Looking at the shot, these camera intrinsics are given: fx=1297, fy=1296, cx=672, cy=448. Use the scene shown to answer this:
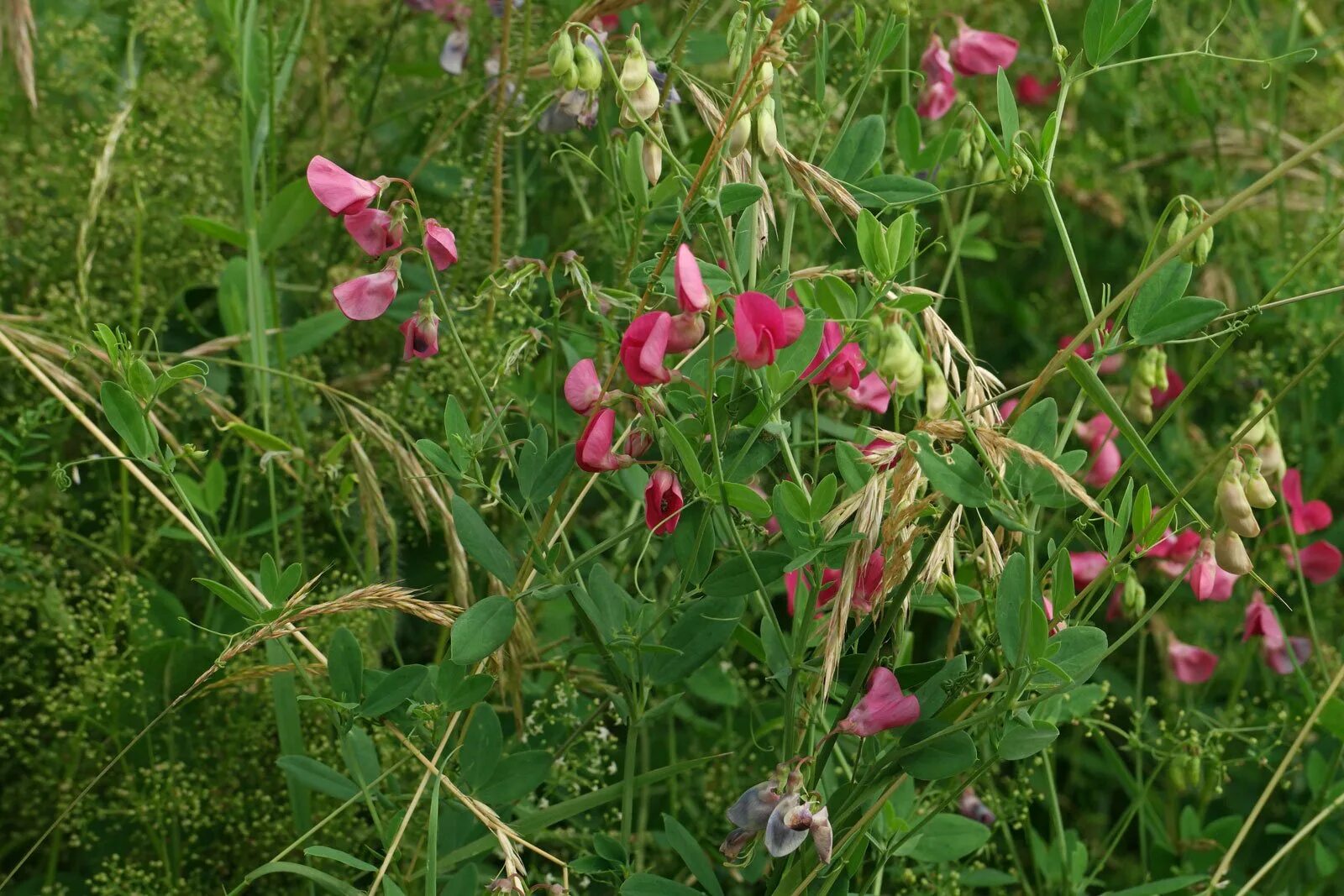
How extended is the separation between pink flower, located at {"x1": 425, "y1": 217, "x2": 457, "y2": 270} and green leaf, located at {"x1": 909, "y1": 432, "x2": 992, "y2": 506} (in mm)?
423

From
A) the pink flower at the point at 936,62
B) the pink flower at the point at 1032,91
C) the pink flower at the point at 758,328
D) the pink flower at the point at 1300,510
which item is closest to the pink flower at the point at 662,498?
the pink flower at the point at 758,328

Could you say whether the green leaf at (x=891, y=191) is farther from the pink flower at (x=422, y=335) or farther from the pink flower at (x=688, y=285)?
the pink flower at (x=422, y=335)

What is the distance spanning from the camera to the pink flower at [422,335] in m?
1.10

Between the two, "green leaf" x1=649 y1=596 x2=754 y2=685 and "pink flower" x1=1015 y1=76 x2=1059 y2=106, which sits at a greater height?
"pink flower" x1=1015 y1=76 x2=1059 y2=106

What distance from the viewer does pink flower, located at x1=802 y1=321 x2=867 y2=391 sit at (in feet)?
3.42

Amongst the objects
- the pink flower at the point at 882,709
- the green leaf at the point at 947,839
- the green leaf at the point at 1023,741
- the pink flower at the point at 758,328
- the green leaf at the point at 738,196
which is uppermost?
the green leaf at the point at 738,196

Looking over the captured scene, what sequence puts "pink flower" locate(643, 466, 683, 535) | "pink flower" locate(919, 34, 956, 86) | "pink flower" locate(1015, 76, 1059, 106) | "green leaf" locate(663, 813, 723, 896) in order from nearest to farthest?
"pink flower" locate(643, 466, 683, 535), "green leaf" locate(663, 813, 723, 896), "pink flower" locate(919, 34, 956, 86), "pink flower" locate(1015, 76, 1059, 106)

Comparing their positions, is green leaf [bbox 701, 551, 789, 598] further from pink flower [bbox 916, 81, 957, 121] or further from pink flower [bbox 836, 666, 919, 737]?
pink flower [bbox 916, 81, 957, 121]

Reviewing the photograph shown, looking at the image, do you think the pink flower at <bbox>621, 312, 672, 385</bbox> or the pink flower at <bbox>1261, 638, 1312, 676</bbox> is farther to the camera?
the pink flower at <bbox>1261, 638, 1312, 676</bbox>

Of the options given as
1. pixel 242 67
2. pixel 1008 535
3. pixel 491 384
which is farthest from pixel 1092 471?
pixel 242 67

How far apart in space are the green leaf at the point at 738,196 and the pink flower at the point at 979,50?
0.65m

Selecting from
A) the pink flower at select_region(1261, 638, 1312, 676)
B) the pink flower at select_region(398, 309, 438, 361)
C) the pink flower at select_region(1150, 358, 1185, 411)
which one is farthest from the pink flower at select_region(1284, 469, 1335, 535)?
the pink flower at select_region(398, 309, 438, 361)

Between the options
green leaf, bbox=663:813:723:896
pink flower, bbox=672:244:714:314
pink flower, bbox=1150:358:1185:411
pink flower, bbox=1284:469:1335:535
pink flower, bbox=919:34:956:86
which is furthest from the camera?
pink flower, bbox=1150:358:1185:411

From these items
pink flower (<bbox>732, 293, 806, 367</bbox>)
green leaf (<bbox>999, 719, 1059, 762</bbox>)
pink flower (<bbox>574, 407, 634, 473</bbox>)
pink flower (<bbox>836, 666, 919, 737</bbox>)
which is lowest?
green leaf (<bbox>999, 719, 1059, 762</bbox>)
